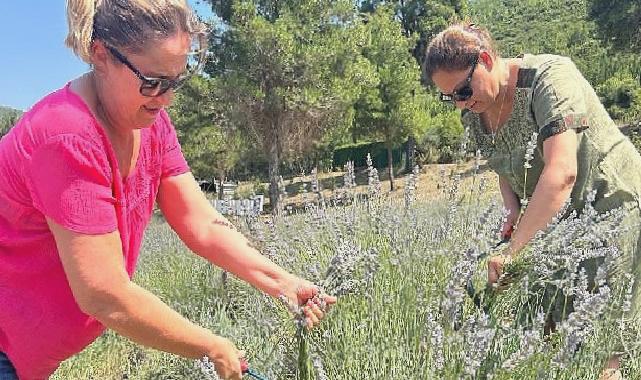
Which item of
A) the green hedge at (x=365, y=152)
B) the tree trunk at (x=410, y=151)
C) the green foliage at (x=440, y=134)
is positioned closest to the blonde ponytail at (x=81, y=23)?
the green foliage at (x=440, y=134)

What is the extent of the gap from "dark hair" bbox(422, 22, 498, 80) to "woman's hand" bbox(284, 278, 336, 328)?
1.01 m

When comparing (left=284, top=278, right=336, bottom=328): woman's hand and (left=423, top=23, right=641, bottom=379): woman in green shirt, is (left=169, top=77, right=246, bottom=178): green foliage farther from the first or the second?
(left=284, top=278, right=336, bottom=328): woman's hand

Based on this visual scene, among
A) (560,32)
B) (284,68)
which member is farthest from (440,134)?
(560,32)

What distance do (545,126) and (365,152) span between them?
32.1 m

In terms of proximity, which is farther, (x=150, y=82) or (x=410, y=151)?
(x=410, y=151)

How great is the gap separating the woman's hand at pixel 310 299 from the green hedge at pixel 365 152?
3122 centimetres

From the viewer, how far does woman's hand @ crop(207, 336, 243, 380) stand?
4.97ft

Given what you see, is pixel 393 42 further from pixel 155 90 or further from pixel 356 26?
pixel 155 90

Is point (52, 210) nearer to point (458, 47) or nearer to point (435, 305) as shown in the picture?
point (435, 305)

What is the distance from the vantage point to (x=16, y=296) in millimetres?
1540

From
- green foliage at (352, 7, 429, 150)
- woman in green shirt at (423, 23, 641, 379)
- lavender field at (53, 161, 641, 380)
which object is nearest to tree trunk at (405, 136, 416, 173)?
green foliage at (352, 7, 429, 150)

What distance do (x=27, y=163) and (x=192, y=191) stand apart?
2.20 feet

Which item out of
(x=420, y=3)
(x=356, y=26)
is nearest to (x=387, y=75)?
(x=356, y=26)

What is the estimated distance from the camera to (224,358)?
1521 mm
